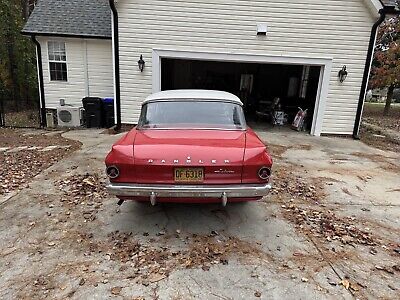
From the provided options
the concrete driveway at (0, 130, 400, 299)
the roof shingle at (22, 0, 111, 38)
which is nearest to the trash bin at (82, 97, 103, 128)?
the roof shingle at (22, 0, 111, 38)

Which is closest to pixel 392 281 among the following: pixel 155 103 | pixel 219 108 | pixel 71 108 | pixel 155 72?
pixel 219 108

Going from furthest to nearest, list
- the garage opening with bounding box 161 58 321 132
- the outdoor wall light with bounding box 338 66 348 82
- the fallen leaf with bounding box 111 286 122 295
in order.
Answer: the garage opening with bounding box 161 58 321 132 → the outdoor wall light with bounding box 338 66 348 82 → the fallen leaf with bounding box 111 286 122 295

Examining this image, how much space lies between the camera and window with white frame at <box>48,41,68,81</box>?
12172 mm

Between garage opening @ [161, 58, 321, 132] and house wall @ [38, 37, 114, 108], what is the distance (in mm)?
2931

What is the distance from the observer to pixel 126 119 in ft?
35.4

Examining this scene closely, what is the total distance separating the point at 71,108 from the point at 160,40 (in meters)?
4.40

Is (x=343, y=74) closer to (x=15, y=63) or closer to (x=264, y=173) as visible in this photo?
(x=264, y=173)

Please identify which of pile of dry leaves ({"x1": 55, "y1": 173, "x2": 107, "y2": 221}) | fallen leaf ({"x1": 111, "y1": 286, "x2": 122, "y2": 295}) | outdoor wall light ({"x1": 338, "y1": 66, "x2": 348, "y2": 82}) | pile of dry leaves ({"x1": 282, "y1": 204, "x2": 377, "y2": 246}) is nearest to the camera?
fallen leaf ({"x1": 111, "y1": 286, "x2": 122, "y2": 295})

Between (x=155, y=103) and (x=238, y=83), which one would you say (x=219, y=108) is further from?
(x=238, y=83)

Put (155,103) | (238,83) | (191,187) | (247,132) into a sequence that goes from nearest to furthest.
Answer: (191,187), (247,132), (155,103), (238,83)

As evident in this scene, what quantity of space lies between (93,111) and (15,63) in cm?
898

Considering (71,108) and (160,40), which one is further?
(71,108)

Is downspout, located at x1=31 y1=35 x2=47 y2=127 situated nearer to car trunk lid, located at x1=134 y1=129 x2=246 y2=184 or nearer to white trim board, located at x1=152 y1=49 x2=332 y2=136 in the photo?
white trim board, located at x1=152 y1=49 x2=332 y2=136

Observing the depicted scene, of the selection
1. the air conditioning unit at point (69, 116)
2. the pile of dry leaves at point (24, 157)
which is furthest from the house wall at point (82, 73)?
the pile of dry leaves at point (24, 157)
